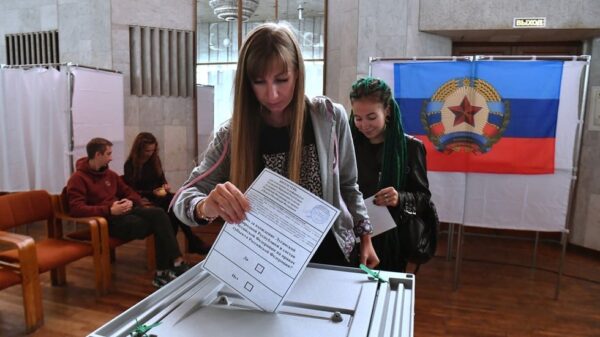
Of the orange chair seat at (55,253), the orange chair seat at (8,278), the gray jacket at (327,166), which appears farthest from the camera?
the orange chair seat at (55,253)

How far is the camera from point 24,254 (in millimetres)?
2592

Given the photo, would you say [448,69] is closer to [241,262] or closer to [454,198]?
[454,198]

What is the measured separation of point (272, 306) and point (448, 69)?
9.60 ft

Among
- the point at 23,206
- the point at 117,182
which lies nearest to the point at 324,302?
the point at 23,206

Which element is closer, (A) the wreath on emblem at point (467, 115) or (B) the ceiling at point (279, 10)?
(A) the wreath on emblem at point (467, 115)

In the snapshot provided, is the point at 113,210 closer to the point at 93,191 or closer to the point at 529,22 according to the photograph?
the point at 93,191

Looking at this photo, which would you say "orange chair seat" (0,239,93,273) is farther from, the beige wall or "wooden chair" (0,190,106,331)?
the beige wall

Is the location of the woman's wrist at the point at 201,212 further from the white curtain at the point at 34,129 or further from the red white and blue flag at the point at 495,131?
the white curtain at the point at 34,129

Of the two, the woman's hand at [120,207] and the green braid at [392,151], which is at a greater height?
the green braid at [392,151]

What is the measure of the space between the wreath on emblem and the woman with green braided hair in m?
1.46

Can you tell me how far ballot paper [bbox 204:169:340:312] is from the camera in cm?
76

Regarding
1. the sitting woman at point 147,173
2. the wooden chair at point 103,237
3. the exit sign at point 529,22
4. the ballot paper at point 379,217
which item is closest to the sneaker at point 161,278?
the wooden chair at point 103,237

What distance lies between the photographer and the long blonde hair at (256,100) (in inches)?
35.2

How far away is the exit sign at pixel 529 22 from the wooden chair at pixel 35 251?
412 cm
